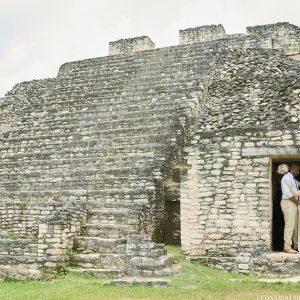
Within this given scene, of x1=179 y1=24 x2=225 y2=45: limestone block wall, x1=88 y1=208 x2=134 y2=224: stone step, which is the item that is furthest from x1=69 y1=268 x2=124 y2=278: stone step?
x1=179 y1=24 x2=225 y2=45: limestone block wall

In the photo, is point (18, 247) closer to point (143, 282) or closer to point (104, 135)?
point (143, 282)

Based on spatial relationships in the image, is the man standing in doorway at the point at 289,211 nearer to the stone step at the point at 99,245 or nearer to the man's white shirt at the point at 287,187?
the man's white shirt at the point at 287,187

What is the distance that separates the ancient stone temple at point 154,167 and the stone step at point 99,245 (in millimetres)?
22

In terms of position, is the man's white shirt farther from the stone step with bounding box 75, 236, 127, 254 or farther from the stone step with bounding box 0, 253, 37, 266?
the stone step with bounding box 0, 253, 37, 266

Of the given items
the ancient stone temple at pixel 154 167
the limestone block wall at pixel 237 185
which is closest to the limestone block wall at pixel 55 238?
the ancient stone temple at pixel 154 167

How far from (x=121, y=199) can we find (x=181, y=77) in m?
6.31

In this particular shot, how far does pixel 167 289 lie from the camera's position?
327 inches

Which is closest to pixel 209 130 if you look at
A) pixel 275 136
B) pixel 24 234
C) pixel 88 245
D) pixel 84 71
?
pixel 275 136

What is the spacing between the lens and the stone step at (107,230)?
34.7 ft

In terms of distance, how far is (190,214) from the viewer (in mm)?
10633

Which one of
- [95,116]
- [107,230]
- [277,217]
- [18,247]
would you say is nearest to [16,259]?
[18,247]

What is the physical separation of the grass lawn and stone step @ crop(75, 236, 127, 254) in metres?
0.81

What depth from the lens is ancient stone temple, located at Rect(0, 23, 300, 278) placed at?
33.1ft

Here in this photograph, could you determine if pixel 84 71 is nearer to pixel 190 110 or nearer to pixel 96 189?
pixel 190 110
